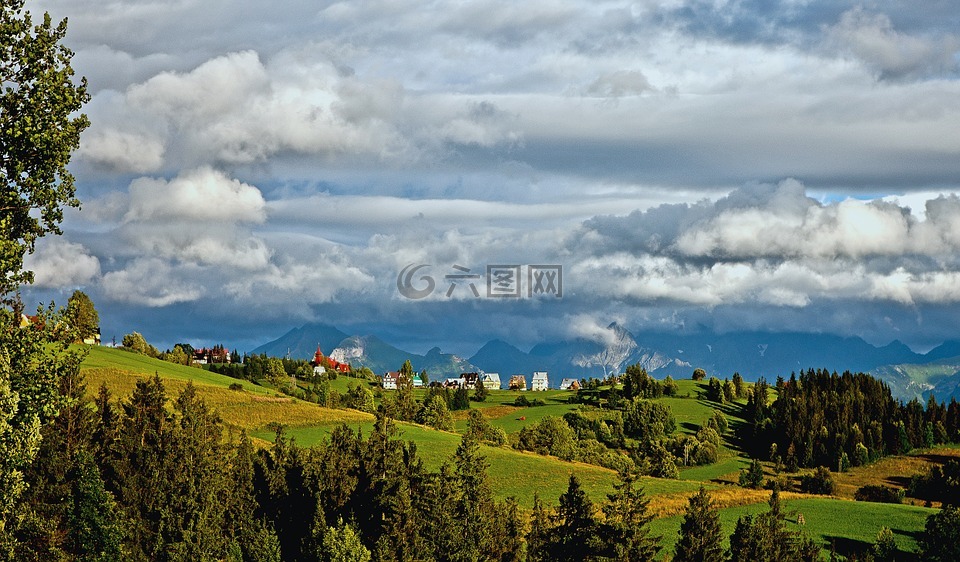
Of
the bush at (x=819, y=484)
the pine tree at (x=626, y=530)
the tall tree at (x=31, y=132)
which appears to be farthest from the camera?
the bush at (x=819, y=484)

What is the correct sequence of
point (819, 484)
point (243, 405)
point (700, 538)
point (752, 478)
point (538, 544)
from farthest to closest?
point (819, 484), point (752, 478), point (243, 405), point (538, 544), point (700, 538)

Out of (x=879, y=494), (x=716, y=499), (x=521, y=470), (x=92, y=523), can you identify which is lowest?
(x=92, y=523)

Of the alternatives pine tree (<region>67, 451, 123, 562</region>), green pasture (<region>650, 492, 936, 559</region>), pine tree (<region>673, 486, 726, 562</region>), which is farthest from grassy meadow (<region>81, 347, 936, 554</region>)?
pine tree (<region>673, 486, 726, 562</region>)

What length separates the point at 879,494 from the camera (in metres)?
162

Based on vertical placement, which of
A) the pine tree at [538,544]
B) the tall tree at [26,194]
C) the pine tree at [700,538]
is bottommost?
the pine tree at [538,544]

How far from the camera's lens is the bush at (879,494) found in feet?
499

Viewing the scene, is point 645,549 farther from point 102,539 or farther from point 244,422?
point 244,422

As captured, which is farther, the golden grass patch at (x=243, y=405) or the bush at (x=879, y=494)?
the golden grass patch at (x=243, y=405)

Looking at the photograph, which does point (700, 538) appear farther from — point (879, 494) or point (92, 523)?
point (879, 494)

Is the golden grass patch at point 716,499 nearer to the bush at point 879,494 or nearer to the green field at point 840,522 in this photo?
the green field at point 840,522

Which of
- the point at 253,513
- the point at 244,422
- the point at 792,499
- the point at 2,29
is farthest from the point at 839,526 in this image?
the point at 2,29

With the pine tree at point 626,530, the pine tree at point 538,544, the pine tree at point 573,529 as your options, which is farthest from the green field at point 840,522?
the pine tree at point 626,530

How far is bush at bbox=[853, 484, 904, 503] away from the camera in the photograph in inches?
5984

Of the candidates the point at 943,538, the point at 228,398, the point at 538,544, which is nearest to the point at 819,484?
the point at 943,538
